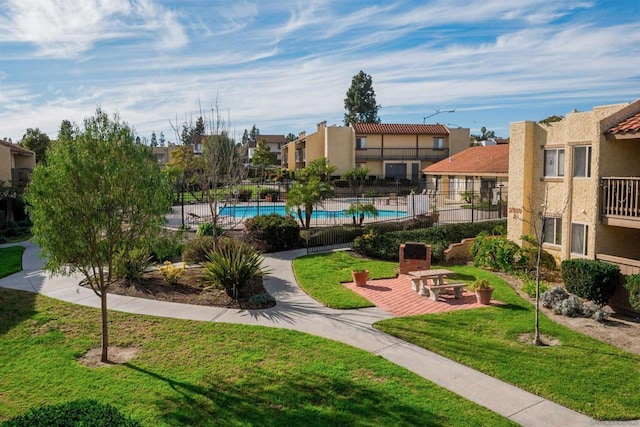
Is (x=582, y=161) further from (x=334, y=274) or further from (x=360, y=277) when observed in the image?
(x=334, y=274)

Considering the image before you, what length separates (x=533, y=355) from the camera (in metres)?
10.8

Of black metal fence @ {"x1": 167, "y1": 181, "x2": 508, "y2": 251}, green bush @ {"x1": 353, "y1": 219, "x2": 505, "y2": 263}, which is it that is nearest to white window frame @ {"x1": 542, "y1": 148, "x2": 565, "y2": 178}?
green bush @ {"x1": 353, "y1": 219, "x2": 505, "y2": 263}

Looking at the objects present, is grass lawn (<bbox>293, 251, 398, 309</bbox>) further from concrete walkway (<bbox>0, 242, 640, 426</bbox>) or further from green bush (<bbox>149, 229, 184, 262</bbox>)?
green bush (<bbox>149, 229, 184, 262</bbox>)

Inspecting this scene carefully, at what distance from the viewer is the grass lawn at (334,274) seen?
15.0 metres

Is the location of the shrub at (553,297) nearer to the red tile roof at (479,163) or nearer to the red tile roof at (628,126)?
the red tile roof at (628,126)

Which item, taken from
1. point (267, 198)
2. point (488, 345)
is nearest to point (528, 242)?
point (488, 345)

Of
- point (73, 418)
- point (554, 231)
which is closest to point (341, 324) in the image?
point (73, 418)

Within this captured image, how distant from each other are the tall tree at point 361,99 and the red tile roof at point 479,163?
5008 cm

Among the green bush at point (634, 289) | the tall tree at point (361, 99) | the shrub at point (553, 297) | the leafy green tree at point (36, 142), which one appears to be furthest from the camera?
the tall tree at point (361, 99)

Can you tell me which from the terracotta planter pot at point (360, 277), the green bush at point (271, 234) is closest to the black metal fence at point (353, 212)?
the green bush at point (271, 234)

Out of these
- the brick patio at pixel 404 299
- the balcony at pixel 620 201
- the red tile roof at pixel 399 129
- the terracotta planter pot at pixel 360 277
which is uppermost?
the red tile roof at pixel 399 129

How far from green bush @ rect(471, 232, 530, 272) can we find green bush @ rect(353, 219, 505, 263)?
5.72 feet

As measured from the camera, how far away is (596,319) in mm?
13352

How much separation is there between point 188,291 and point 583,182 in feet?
43.4
